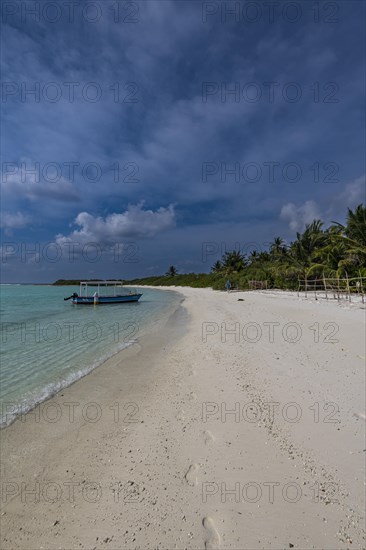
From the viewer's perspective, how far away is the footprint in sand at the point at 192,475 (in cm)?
335

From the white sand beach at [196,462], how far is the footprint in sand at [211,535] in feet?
0.03

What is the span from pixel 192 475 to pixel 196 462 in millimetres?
244

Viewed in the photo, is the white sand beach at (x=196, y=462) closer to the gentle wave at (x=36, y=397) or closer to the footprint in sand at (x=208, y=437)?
the footprint in sand at (x=208, y=437)

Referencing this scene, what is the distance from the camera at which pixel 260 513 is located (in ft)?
9.54

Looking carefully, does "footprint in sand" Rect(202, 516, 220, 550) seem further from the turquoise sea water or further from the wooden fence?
the wooden fence

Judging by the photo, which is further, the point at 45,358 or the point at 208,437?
the point at 45,358

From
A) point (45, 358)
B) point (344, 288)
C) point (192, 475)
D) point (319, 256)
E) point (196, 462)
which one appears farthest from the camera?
point (319, 256)

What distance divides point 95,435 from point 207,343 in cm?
654

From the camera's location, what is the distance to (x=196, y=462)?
12.2 feet

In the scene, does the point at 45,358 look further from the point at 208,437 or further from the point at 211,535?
the point at 211,535

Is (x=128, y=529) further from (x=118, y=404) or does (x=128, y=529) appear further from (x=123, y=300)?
(x=123, y=300)

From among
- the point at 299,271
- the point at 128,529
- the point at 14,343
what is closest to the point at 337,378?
the point at 128,529

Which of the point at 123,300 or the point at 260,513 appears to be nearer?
the point at 260,513

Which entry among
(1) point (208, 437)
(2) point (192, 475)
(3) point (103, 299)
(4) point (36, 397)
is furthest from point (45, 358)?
(3) point (103, 299)
